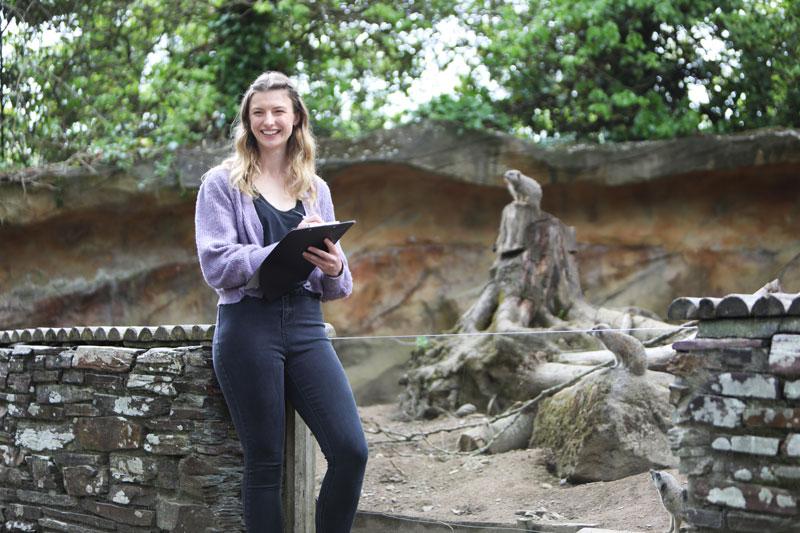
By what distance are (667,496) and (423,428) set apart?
10.6 ft

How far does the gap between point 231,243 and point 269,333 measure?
0.92ft

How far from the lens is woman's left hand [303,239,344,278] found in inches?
90.0

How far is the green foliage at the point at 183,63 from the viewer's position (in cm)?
796

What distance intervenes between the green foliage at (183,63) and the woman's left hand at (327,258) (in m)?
5.91

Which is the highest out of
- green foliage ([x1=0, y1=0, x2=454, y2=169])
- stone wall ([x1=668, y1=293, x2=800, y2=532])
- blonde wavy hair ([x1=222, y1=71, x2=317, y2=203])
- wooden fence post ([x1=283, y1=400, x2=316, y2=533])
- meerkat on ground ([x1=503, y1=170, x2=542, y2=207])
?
green foliage ([x1=0, y1=0, x2=454, y2=169])

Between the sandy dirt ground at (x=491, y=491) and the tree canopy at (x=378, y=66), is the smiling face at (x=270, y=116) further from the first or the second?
the tree canopy at (x=378, y=66)

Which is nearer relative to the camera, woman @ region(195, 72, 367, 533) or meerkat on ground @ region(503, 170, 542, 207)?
woman @ region(195, 72, 367, 533)

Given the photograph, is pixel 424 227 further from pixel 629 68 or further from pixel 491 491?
pixel 491 491

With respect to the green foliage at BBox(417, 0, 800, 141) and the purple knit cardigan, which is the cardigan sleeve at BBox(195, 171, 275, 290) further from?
the green foliage at BBox(417, 0, 800, 141)

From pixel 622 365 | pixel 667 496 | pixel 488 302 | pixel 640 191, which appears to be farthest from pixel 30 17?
pixel 667 496

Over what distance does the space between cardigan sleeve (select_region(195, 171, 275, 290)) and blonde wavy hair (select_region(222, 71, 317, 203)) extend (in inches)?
2.5

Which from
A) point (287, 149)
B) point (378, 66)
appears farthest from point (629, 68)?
point (287, 149)

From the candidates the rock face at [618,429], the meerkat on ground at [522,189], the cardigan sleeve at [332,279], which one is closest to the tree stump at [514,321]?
the meerkat on ground at [522,189]

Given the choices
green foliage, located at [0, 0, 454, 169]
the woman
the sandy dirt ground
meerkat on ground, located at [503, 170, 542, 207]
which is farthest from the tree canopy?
the woman
